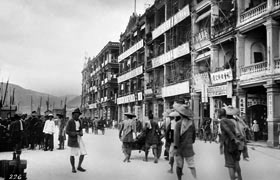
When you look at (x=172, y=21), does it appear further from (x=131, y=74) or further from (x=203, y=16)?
(x=131, y=74)

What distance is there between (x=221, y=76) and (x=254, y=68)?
313cm

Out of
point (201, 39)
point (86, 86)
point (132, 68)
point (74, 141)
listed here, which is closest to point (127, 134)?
point (74, 141)

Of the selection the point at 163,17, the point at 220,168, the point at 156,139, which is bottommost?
the point at 220,168

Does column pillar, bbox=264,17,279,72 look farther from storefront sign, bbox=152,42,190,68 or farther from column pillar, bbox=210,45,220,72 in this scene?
storefront sign, bbox=152,42,190,68

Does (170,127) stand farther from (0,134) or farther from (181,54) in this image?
(181,54)

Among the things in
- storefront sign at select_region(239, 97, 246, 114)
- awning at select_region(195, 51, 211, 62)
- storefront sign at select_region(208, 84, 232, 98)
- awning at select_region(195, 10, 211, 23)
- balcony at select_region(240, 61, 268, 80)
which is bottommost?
storefront sign at select_region(239, 97, 246, 114)

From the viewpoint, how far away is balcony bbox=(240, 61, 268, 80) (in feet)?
60.2

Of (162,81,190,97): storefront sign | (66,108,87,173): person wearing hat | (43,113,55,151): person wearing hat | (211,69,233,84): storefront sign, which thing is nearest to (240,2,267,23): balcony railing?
(211,69,233,84): storefront sign

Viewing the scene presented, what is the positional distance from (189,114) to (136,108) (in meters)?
35.0

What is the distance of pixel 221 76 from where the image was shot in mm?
22031

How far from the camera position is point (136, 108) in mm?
41719

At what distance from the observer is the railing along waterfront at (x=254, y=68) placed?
18541 mm

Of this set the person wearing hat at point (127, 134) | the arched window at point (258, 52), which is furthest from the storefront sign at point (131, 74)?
the person wearing hat at point (127, 134)

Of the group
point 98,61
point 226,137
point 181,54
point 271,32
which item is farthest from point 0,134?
→ point 98,61
